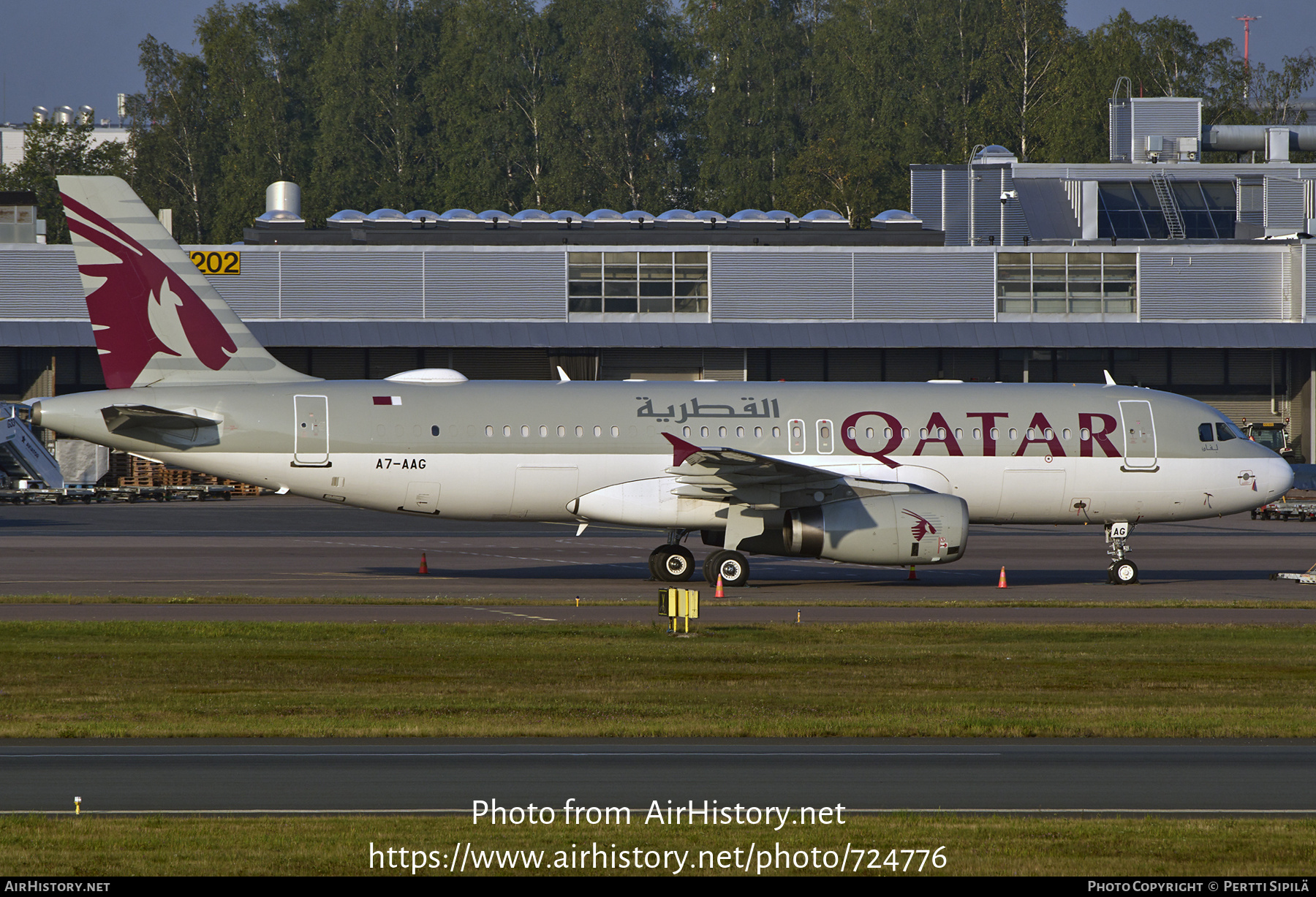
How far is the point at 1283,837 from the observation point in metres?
10.4

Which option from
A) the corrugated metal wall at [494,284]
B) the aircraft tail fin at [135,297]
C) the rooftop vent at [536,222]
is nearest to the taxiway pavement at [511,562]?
the aircraft tail fin at [135,297]

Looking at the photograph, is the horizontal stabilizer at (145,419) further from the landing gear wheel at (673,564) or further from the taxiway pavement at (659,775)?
the taxiway pavement at (659,775)

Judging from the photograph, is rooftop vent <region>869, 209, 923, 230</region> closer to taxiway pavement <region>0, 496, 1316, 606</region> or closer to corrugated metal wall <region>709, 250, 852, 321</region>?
corrugated metal wall <region>709, 250, 852, 321</region>

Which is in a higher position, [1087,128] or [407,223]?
[1087,128]

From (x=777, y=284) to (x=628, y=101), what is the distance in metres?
49.4

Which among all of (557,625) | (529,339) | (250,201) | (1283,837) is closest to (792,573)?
(557,625)

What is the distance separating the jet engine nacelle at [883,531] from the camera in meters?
28.1

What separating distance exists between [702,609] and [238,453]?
1011 centimetres

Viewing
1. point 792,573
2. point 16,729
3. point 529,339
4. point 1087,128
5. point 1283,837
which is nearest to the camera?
point 1283,837

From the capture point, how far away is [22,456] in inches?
2205

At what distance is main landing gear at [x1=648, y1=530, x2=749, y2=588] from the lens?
2931cm

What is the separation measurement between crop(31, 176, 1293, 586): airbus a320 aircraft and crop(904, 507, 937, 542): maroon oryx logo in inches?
1.5

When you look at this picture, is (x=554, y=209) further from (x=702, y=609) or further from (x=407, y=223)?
(x=702, y=609)

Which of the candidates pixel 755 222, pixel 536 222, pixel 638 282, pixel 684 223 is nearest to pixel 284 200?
pixel 536 222
